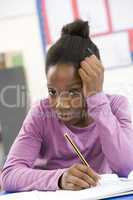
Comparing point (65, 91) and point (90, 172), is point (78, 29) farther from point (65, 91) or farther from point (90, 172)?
point (90, 172)

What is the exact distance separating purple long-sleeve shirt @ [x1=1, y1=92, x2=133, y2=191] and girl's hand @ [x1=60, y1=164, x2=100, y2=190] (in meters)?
0.09

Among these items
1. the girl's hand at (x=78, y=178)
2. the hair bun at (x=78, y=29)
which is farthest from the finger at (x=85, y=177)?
the hair bun at (x=78, y=29)

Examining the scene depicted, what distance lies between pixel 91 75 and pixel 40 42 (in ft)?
3.77

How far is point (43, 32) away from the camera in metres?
2.01

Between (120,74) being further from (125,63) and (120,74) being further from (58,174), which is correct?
(58,174)

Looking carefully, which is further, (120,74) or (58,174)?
(120,74)

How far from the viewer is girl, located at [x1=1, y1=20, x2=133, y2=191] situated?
3.00ft

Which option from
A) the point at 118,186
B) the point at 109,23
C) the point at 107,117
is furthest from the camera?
the point at 109,23

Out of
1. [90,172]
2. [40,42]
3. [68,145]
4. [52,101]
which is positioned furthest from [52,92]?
[40,42]

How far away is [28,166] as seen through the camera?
0.96m

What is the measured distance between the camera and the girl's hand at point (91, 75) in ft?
3.03

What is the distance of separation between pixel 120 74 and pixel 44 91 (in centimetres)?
44

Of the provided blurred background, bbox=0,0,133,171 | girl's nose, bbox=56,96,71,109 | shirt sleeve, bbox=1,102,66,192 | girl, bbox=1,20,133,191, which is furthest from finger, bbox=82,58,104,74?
blurred background, bbox=0,0,133,171

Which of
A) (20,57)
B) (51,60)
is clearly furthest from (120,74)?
(51,60)
